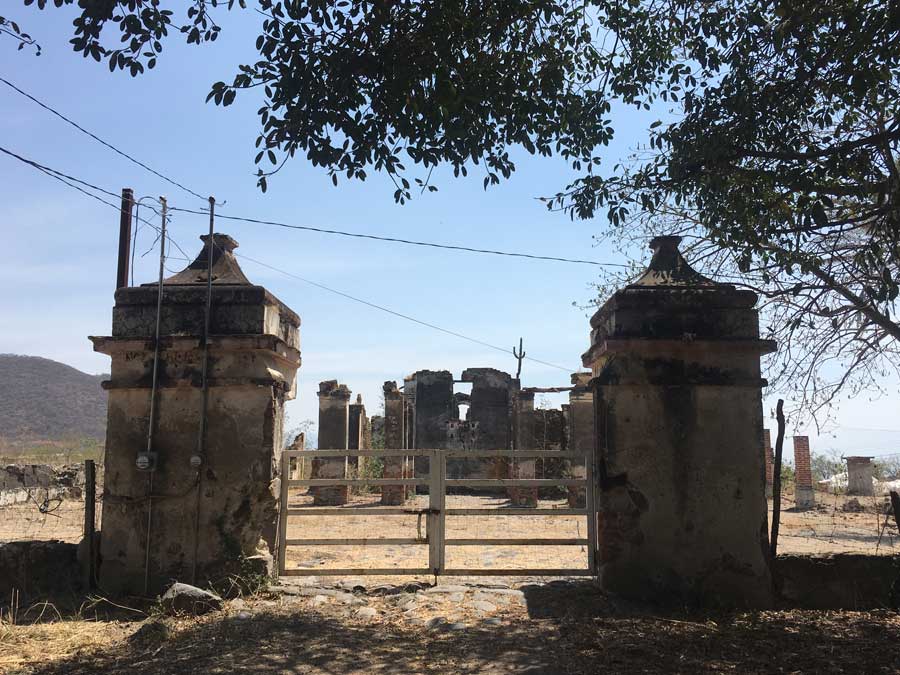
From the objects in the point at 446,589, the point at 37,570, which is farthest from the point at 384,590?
the point at 37,570

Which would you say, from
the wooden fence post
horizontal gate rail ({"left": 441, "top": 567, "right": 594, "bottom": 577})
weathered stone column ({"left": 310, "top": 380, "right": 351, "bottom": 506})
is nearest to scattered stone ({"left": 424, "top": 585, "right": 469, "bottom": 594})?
horizontal gate rail ({"left": 441, "top": 567, "right": 594, "bottom": 577})

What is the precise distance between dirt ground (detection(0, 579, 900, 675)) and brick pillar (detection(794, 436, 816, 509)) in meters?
13.6

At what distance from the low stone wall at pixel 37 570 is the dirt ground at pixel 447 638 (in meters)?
0.49

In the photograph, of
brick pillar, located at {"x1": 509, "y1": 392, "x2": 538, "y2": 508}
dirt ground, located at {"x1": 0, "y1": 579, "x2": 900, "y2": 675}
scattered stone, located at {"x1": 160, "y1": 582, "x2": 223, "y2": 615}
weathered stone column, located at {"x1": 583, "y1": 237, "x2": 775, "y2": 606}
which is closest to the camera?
dirt ground, located at {"x1": 0, "y1": 579, "x2": 900, "y2": 675}

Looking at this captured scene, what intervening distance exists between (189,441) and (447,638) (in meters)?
3.09

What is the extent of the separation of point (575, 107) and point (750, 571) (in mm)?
4544

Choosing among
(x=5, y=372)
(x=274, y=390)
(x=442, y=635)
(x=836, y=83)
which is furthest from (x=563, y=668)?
(x=5, y=372)

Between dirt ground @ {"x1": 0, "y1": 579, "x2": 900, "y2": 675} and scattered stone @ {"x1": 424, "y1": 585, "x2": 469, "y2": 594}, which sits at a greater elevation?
scattered stone @ {"x1": 424, "y1": 585, "x2": 469, "y2": 594}

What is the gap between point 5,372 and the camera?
6262 cm

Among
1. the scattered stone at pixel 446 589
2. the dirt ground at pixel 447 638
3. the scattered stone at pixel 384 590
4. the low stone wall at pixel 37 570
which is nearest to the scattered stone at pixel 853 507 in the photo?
the dirt ground at pixel 447 638

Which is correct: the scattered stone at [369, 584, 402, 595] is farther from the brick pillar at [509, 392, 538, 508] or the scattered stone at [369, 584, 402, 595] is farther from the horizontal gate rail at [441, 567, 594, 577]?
the brick pillar at [509, 392, 538, 508]

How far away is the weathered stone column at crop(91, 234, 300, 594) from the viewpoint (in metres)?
6.99

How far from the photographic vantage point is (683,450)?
273 inches

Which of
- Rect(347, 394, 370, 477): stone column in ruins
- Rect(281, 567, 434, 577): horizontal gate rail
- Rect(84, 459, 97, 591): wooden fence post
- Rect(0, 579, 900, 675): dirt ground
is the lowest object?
Rect(0, 579, 900, 675): dirt ground
